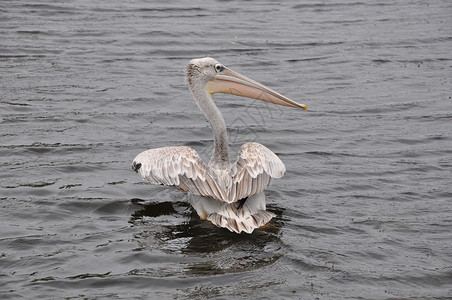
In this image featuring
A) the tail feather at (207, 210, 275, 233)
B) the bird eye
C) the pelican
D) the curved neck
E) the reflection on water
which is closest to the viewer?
the reflection on water

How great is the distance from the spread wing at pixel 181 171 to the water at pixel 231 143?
0.31 meters

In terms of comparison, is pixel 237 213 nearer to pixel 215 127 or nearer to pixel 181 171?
pixel 181 171

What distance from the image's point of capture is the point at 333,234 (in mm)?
5266

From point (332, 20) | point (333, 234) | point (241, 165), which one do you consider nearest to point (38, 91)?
point (241, 165)

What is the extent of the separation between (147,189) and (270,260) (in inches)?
71.8

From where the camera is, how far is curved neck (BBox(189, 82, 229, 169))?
5.79 m

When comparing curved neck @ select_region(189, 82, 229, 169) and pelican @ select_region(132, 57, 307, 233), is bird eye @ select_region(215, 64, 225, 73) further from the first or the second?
curved neck @ select_region(189, 82, 229, 169)

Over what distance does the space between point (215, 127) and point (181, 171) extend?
0.67 m

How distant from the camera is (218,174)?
18.0 feet

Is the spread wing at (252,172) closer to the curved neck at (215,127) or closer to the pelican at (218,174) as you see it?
the pelican at (218,174)

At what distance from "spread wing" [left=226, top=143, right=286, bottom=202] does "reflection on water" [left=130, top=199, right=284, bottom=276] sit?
0.31 m

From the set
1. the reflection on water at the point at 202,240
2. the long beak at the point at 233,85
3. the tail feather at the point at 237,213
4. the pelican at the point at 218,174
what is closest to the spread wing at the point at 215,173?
the pelican at the point at 218,174

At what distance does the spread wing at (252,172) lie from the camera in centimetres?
527

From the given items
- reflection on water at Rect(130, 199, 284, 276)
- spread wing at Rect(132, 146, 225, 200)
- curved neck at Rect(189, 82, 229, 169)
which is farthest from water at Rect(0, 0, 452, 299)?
curved neck at Rect(189, 82, 229, 169)
